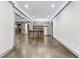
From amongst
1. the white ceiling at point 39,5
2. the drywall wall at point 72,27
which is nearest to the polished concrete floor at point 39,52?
the drywall wall at point 72,27

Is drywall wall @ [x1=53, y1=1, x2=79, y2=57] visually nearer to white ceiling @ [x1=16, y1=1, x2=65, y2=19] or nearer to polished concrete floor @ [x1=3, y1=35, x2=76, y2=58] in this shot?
polished concrete floor @ [x1=3, y1=35, x2=76, y2=58]

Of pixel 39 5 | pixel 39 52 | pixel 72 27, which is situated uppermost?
pixel 39 5

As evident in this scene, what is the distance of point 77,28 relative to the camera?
16.1 ft

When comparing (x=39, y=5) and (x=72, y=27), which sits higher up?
(x=39, y=5)

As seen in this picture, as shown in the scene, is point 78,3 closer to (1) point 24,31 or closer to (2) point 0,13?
(2) point 0,13

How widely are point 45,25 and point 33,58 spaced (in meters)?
13.2

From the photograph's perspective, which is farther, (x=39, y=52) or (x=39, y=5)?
(x=39, y=5)

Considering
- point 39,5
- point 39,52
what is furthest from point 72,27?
point 39,5

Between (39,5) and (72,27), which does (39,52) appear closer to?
(72,27)

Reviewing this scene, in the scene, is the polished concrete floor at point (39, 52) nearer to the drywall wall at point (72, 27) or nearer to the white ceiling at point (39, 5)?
the drywall wall at point (72, 27)

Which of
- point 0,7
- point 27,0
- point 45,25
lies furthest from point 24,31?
point 0,7

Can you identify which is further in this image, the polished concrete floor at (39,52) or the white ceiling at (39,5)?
the white ceiling at (39,5)

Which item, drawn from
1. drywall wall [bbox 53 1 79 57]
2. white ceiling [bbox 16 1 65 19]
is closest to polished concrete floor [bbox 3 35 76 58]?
drywall wall [bbox 53 1 79 57]

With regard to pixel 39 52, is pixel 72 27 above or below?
above
